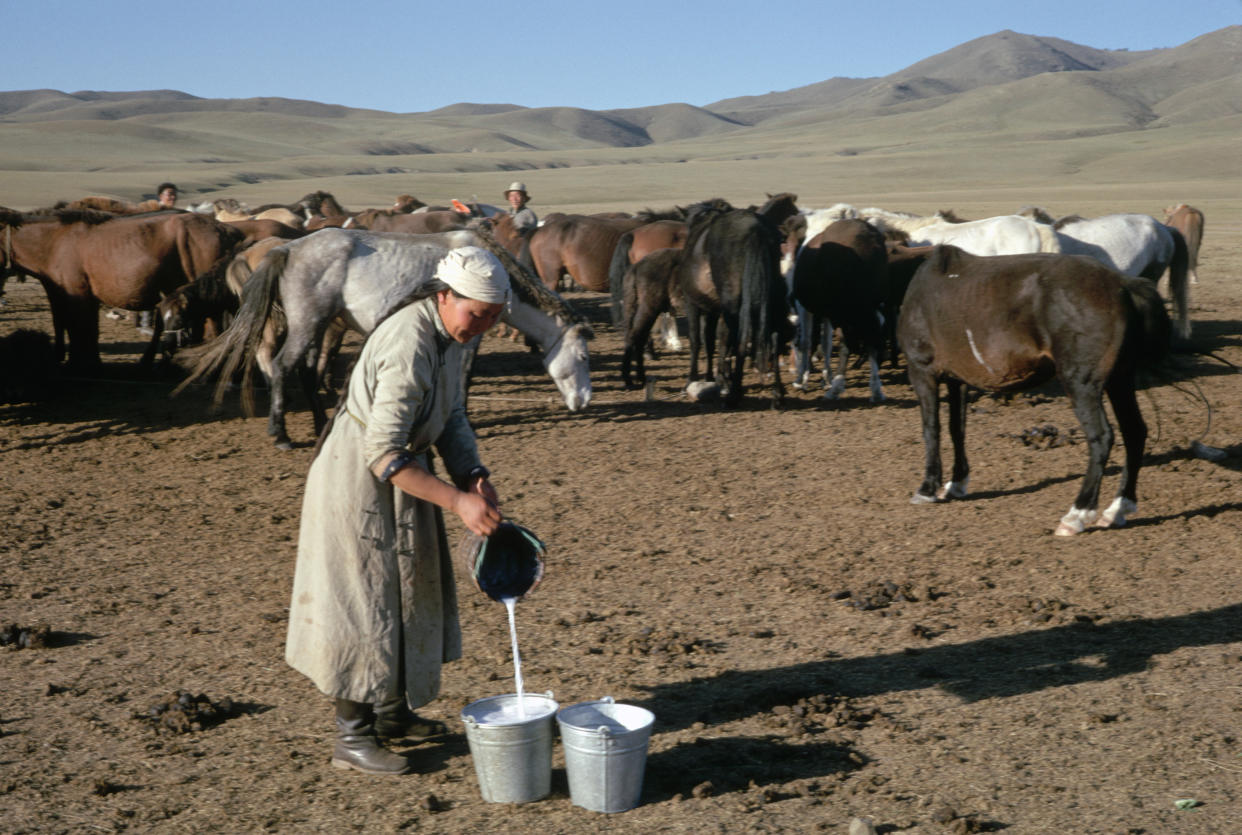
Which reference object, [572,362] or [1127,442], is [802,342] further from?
[1127,442]

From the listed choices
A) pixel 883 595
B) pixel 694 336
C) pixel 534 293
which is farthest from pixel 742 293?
pixel 883 595

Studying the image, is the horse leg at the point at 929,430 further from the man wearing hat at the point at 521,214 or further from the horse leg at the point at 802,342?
the man wearing hat at the point at 521,214

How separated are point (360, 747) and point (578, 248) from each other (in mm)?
11804

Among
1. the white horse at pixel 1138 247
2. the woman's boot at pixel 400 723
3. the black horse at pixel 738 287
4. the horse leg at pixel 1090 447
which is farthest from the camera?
the white horse at pixel 1138 247

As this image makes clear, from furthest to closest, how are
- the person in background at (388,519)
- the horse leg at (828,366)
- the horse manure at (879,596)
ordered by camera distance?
the horse leg at (828,366)
the horse manure at (879,596)
the person in background at (388,519)

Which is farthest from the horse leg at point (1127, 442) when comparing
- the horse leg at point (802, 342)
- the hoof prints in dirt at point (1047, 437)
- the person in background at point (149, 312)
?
the person in background at point (149, 312)

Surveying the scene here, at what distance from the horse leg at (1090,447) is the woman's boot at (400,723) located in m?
4.12

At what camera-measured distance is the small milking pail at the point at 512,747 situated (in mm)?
3514

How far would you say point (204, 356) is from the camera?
8.80m

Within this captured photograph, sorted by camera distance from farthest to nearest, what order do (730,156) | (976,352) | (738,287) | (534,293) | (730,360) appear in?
(730,156) → (730,360) → (738,287) → (534,293) → (976,352)

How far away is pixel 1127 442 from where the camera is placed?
21.9ft

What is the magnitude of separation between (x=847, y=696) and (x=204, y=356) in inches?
243

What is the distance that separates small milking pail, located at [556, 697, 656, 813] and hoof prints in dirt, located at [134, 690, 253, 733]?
5.13 feet

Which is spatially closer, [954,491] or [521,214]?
[954,491]
